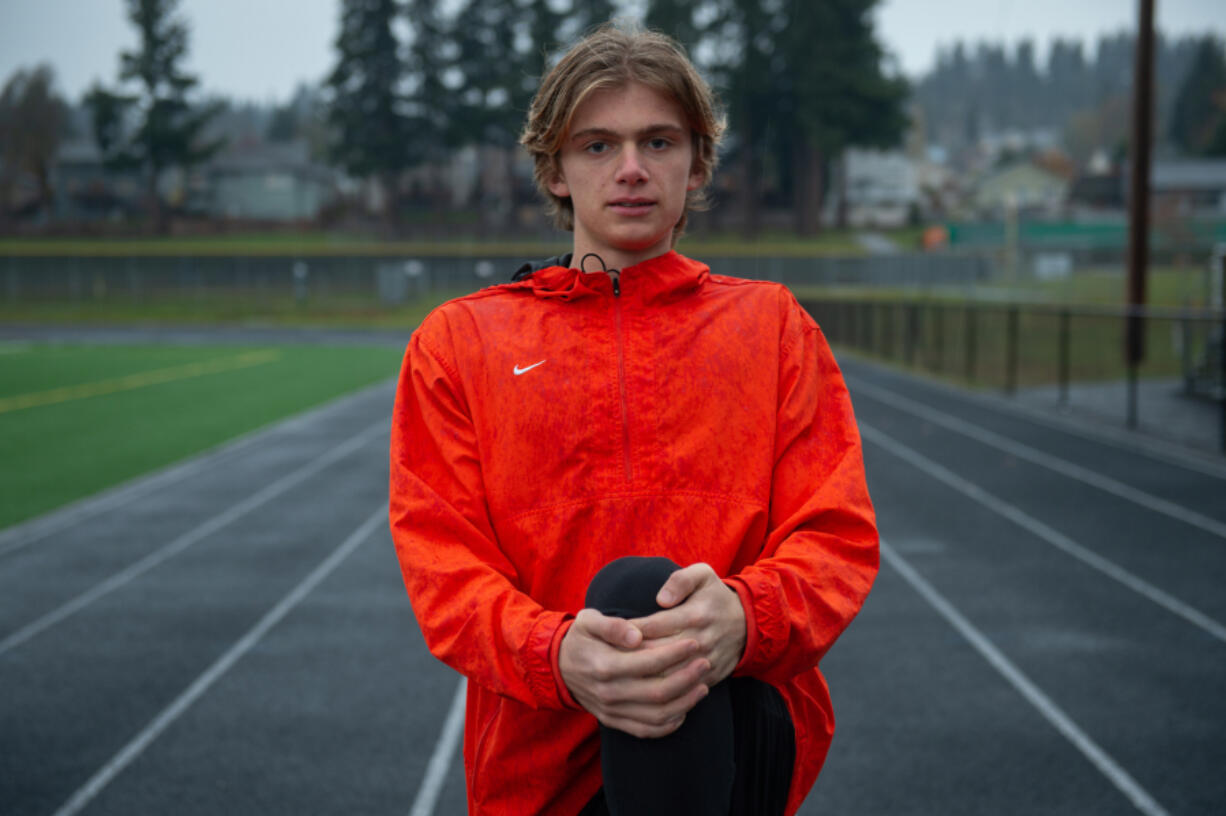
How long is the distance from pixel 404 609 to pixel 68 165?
7110 cm

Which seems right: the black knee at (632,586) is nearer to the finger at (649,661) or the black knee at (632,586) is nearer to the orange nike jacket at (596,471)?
the finger at (649,661)

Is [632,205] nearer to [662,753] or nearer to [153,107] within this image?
[662,753]

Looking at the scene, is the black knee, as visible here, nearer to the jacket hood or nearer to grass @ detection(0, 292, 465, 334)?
the jacket hood

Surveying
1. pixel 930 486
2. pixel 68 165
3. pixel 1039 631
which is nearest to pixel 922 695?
pixel 1039 631

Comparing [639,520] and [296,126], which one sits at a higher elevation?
[296,126]

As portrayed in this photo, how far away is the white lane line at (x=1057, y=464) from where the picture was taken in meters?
8.11

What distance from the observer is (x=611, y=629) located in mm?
1467

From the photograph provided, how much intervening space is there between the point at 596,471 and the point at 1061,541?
670 centimetres

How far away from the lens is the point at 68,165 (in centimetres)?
6769

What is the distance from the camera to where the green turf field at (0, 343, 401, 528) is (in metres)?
10.9

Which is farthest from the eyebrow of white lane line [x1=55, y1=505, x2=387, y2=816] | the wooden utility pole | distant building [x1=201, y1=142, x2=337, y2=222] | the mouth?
distant building [x1=201, y1=142, x2=337, y2=222]

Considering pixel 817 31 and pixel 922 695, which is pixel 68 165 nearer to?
pixel 817 31

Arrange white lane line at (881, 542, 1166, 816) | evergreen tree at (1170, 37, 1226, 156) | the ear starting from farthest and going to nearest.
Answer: evergreen tree at (1170, 37, 1226, 156) → white lane line at (881, 542, 1166, 816) → the ear

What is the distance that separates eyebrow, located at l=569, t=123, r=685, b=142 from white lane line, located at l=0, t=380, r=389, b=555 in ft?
23.6
